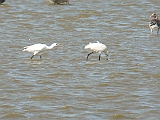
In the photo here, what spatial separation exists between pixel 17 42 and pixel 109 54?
109 inches

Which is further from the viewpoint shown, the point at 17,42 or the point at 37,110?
the point at 17,42

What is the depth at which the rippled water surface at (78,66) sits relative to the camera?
35.5 ft

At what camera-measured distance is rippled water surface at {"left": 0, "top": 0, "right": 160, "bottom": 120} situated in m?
10.8

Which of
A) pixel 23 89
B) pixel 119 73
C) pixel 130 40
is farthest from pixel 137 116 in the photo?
pixel 130 40

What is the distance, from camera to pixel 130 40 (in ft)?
60.7

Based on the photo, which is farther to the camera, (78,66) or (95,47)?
(95,47)

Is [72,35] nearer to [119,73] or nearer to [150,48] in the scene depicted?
[150,48]

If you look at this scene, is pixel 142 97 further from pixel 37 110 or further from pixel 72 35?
pixel 72 35

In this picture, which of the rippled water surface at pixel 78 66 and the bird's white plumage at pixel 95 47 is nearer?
the rippled water surface at pixel 78 66

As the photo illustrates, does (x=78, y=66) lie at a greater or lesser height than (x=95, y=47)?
lesser

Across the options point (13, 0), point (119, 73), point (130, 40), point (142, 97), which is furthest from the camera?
point (13, 0)

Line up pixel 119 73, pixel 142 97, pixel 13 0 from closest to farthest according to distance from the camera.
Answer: pixel 142 97 → pixel 119 73 → pixel 13 0

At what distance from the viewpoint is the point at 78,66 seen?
14695 mm

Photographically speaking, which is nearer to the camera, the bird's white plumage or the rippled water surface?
the rippled water surface
